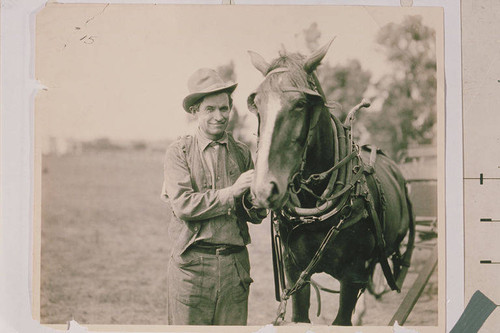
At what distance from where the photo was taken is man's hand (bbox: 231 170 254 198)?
2.30 metres

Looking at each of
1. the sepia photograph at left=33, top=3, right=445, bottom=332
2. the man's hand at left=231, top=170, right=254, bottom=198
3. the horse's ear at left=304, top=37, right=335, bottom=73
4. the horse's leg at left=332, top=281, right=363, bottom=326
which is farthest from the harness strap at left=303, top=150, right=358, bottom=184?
the horse's leg at left=332, top=281, right=363, bottom=326

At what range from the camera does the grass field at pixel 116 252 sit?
2414 mm

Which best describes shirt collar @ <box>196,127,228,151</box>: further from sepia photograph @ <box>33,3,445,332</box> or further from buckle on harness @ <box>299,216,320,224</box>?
buckle on harness @ <box>299,216,320,224</box>

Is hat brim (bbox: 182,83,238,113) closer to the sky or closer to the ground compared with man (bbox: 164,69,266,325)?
closer to the sky

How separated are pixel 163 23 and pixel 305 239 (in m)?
1.13

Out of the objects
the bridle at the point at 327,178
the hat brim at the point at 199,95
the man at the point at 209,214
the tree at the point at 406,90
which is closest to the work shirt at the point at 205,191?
the man at the point at 209,214

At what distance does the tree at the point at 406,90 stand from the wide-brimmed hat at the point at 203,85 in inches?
25.6

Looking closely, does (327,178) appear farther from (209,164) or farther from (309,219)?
(209,164)

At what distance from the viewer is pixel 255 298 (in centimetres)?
241

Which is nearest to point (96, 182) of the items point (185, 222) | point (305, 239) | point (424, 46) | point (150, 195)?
point (150, 195)

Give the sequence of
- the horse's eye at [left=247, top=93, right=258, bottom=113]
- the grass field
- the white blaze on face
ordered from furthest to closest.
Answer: the grass field < the horse's eye at [left=247, top=93, right=258, bottom=113] < the white blaze on face

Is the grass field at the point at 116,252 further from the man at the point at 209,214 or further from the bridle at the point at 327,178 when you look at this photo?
the bridle at the point at 327,178

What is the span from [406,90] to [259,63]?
669 millimetres

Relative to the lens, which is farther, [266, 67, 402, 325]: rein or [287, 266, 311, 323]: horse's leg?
[287, 266, 311, 323]: horse's leg
